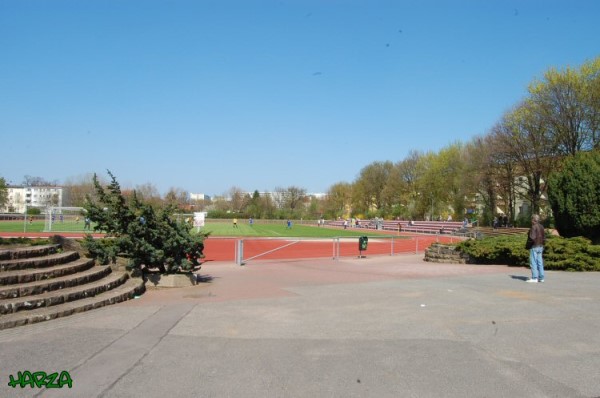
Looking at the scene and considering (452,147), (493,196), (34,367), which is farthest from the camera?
(452,147)

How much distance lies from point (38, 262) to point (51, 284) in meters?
0.97

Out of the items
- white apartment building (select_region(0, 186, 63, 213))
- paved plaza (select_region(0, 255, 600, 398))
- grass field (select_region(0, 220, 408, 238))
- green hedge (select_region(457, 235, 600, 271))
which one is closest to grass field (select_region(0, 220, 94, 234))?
grass field (select_region(0, 220, 408, 238))

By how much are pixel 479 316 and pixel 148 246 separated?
24.1 ft

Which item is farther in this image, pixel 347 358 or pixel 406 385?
pixel 347 358

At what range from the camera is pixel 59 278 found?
921 cm

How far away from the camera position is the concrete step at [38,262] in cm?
873

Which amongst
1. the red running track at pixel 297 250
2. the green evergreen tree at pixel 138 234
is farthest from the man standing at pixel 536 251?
the red running track at pixel 297 250

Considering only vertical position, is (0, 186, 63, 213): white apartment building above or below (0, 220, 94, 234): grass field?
above

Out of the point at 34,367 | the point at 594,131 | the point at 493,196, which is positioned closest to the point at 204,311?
the point at 34,367

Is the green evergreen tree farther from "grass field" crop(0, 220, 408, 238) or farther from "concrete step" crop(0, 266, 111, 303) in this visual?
"grass field" crop(0, 220, 408, 238)

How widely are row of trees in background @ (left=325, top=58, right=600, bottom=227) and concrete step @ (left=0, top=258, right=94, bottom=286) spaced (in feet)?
87.0

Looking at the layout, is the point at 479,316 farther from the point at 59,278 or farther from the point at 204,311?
the point at 59,278

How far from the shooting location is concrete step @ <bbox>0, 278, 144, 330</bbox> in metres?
7.14

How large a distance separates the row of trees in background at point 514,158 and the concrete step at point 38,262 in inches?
1049
